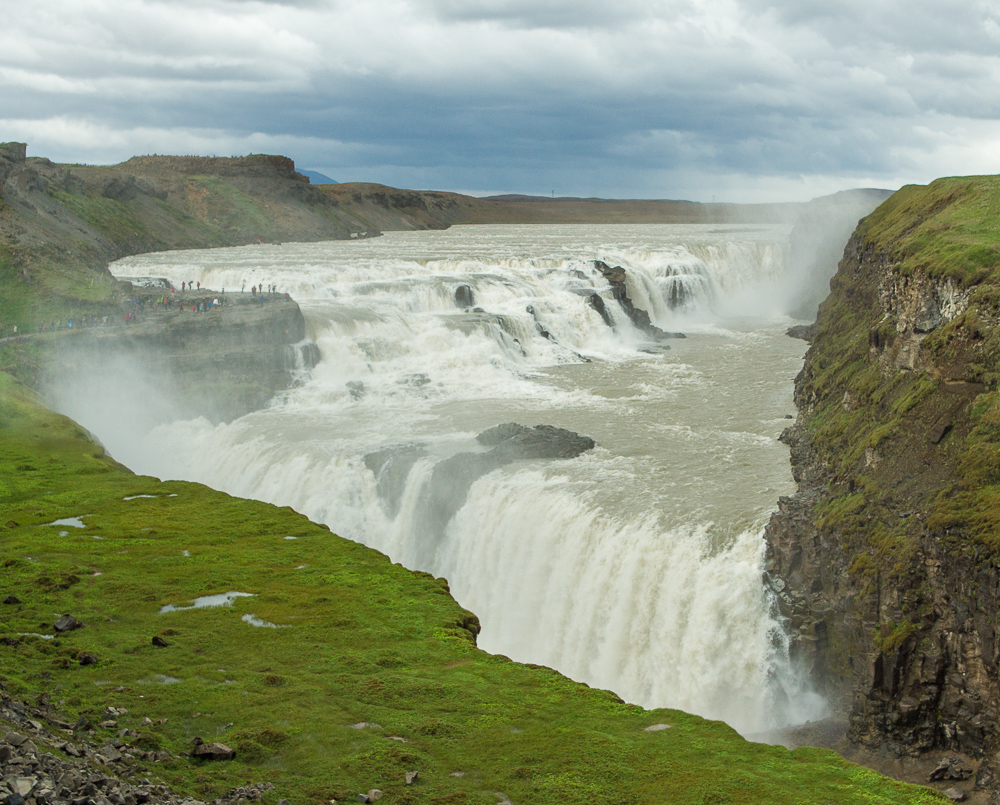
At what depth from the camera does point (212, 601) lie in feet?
63.1

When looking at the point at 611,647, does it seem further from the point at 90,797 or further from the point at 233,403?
the point at 233,403

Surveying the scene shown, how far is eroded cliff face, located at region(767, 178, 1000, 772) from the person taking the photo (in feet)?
61.3

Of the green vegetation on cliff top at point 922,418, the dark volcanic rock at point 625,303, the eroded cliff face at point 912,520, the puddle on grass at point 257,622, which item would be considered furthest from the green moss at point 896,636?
the dark volcanic rock at point 625,303

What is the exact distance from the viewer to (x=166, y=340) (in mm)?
44875

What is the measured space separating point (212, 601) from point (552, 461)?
578 inches

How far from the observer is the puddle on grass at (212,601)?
61.5ft

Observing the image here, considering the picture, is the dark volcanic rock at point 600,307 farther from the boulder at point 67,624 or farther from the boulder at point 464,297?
the boulder at point 67,624

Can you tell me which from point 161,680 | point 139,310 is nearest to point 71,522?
point 161,680

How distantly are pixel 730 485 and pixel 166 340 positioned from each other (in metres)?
28.8

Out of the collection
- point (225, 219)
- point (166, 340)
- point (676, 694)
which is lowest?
point (676, 694)

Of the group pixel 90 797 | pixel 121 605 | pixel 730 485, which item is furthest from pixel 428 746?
pixel 730 485

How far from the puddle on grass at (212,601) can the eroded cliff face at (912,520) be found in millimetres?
12962

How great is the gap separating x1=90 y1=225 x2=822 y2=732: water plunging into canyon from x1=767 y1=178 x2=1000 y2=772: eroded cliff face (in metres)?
1.31

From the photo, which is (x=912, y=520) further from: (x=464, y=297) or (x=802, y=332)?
(x=464, y=297)
